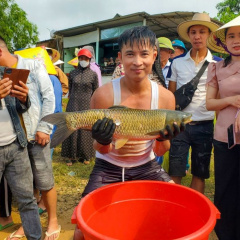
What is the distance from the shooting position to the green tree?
25.2 metres

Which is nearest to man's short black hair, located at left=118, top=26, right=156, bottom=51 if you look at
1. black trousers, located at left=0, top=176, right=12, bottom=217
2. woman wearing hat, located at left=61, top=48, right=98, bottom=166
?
black trousers, located at left=0, top=176, right=12, bottom=217

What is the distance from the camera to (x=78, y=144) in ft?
18.4

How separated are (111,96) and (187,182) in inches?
113

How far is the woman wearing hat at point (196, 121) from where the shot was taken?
3.23m

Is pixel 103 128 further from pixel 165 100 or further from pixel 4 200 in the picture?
pixel 4 200

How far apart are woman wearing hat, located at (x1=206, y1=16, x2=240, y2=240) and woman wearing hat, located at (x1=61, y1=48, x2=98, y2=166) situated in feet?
10.6

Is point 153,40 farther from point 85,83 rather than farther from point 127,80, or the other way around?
point 85,83

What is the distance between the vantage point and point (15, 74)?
7.27 feet

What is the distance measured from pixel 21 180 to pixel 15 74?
0.98 metres

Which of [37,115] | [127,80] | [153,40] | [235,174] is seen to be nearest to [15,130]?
[37,115]

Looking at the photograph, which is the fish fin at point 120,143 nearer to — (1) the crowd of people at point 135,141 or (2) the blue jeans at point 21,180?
(1) the crowd of people at point 135,141

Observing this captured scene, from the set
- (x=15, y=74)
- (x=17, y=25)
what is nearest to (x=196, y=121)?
(x=15, y=74)

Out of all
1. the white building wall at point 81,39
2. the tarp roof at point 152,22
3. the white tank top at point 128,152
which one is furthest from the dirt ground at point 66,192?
the white building wall at point 81,39

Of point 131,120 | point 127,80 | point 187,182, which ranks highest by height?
point 127,80
